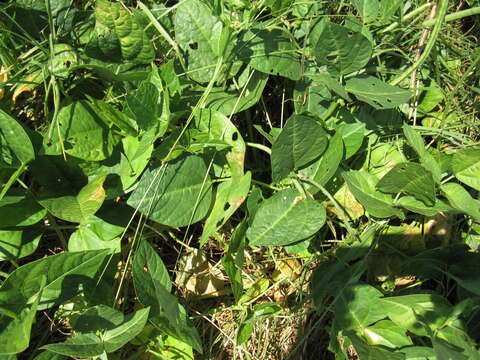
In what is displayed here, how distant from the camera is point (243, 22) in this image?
40.3 inches

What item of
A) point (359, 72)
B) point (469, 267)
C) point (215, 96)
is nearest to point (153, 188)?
point (215, 96)

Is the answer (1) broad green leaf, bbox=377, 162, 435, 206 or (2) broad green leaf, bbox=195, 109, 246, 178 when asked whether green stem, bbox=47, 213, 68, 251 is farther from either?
(1) broad green leaf, bbox=377, 162, 435, 206

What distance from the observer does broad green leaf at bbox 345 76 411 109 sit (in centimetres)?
92

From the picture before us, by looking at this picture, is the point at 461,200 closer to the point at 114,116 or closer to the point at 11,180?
the point at 114,116

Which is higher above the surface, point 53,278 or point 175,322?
point 53,278

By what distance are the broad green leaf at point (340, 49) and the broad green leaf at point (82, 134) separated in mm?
466

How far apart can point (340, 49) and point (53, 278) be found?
0.71 meters

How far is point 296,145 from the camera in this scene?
0.92 metres

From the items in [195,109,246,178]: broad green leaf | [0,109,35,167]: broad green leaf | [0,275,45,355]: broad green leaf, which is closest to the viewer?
[0,275,45,355]: broad green leaf

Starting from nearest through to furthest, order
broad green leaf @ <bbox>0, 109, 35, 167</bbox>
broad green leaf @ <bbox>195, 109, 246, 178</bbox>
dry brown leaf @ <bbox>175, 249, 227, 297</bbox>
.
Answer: broad green leaf @ <bbox>0, 109, 35, 167</bbox>
broad green leaf @ <bbox>195, 109, 246, 178</bbox>
dry brown leaf @ <bbox>175, 249, 227, 297</bbox>

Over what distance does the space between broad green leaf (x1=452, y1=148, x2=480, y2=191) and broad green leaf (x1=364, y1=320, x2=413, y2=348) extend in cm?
35

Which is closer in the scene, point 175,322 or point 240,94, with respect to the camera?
point 175,322

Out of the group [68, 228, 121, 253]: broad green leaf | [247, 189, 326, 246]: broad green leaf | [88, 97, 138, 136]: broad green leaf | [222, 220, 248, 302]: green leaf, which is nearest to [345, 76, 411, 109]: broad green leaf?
[247, 189, 326, 246]: broad green leaf

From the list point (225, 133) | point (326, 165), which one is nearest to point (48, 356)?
point (225, 133)
